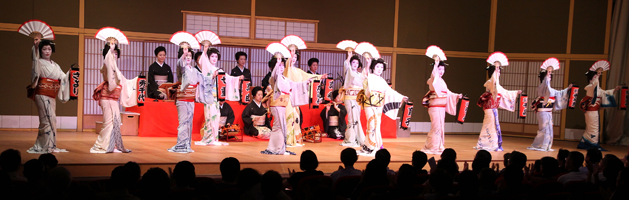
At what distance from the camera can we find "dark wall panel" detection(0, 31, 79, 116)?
856cm

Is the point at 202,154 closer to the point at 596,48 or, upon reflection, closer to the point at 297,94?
the point at 297,94

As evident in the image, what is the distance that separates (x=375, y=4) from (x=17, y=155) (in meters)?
8.39

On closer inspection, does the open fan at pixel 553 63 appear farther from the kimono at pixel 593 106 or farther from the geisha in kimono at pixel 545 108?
the kimono at pixel 593 106

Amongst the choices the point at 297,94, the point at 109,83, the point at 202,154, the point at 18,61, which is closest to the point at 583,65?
the point at 297,94

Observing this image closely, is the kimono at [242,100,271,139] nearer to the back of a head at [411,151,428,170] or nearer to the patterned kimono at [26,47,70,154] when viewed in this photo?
the patterned kimono at [26,47,70,154]

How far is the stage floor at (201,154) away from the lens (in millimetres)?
5312

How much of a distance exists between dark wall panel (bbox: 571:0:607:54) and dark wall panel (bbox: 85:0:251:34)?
286 inches

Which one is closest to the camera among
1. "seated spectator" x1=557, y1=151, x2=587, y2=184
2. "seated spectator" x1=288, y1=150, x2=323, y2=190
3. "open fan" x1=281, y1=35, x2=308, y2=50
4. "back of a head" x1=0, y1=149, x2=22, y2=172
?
"back of a head" x1=0, y1=149, x2=22, y2=172

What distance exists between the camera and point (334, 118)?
9.06 meters

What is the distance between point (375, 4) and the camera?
1040 centimetres

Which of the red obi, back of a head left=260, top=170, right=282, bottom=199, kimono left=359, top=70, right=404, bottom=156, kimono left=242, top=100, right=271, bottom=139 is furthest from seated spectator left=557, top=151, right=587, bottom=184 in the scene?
kimono left=242, top=100, right=271, bottom=139

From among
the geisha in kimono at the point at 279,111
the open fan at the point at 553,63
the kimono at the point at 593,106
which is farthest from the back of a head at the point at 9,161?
the kimono at the point at 593,106

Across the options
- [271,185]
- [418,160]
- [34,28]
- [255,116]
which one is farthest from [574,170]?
[34,28]

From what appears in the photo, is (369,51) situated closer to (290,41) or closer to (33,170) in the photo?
(290,41)
